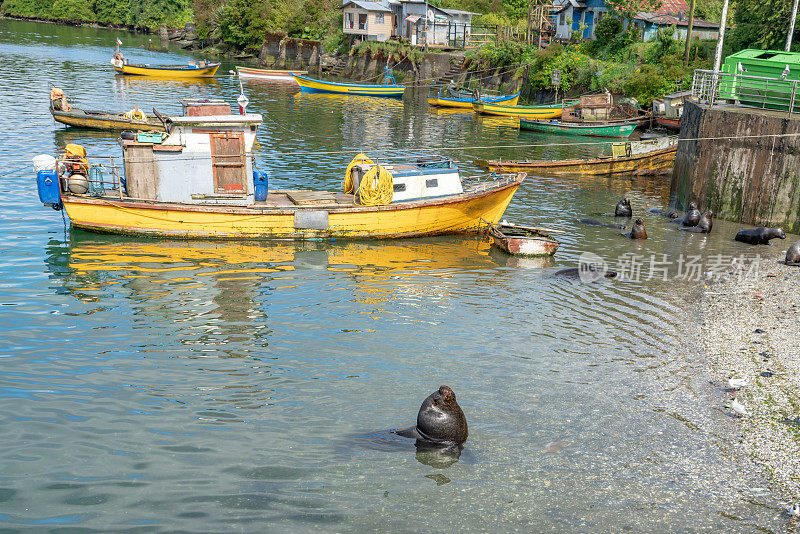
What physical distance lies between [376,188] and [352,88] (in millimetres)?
41890

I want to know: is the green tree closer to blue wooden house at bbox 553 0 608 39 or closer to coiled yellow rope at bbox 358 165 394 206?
blue wooden house at bbox 553 0 608 39

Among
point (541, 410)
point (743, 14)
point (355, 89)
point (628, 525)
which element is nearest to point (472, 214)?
point (541, 410)

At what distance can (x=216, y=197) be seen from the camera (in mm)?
21484

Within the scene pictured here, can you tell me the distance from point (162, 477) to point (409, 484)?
3516mm

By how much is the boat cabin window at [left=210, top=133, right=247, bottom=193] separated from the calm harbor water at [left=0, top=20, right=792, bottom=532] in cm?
188

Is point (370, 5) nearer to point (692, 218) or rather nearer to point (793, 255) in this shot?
point (692, 218)

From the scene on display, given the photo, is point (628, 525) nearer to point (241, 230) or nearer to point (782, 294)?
point (782, 294)

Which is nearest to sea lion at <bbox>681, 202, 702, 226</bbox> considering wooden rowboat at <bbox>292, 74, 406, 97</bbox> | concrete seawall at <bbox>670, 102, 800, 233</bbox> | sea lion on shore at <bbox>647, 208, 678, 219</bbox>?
sea lion on shore at <bbox>647, 208, 678, 219</bbox>

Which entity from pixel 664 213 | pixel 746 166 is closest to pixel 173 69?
pixel 664 213

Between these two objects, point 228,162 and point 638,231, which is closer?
point 228,162

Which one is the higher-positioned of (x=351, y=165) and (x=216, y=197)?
(x=351, y=165)

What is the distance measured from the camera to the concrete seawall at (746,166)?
75.8 feet

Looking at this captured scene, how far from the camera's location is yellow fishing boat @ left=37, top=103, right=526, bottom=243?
20891 millimetres

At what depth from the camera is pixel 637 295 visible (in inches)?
706
